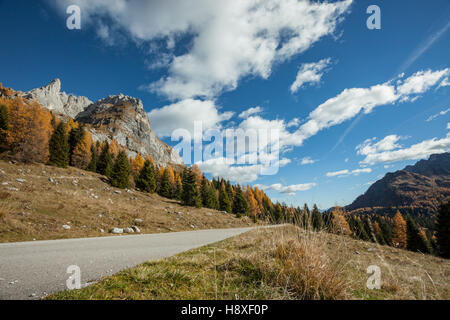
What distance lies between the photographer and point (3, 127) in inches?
1030

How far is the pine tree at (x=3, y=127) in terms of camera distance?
83.7 feet

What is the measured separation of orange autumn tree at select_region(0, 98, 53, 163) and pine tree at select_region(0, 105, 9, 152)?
645 millimetres

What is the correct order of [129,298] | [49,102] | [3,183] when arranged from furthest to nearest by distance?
[49,102], [3,183], [129,298]

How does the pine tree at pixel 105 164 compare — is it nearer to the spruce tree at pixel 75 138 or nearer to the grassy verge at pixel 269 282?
the spruce tree at pixel 75 138

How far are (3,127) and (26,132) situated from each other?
3655 mm

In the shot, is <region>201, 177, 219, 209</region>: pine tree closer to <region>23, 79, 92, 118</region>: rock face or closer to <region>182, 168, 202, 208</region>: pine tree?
<region>182, 168, 202, 208</region>: pine tree

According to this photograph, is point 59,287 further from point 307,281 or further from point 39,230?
point 39,230

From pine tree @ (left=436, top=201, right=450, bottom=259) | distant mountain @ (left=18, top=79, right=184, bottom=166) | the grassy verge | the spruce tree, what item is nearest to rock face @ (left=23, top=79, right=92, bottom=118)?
distant mountain @ (left=18, top=79, right=184, bottom=166)

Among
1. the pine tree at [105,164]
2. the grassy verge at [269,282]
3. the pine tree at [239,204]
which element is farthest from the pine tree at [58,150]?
the grassy verge at [269,282]

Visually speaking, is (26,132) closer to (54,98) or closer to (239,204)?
(239,204)

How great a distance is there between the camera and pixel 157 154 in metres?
168

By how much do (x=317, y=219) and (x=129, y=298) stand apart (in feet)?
14.3
